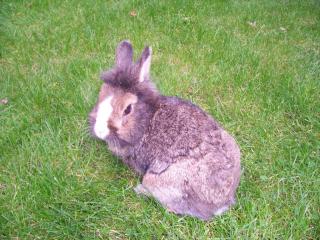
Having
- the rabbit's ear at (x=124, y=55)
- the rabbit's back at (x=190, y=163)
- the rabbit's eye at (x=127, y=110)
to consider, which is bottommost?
the rabbit's back at (x=190, y=163)

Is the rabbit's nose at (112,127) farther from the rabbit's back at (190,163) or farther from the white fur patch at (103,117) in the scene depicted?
the rabbit's back at (190,163)

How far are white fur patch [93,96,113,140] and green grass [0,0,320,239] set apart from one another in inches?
22.3

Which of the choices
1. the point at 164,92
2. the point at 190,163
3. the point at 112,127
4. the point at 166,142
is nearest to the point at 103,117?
the point at 112,127

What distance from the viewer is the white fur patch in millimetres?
2904

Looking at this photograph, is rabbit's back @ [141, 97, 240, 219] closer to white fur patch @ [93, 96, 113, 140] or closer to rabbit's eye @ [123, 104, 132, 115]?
rabbit's eye @ [123, 104, 132, 115]

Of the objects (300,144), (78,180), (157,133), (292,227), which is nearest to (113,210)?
(78,180)

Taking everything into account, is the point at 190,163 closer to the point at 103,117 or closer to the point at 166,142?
the point at 166,142

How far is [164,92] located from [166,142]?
1335 millimetres

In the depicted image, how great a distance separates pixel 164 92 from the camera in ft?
14.2

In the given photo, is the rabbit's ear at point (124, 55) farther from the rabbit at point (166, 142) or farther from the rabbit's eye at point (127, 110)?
the rabbit's eye at point (127, 110)

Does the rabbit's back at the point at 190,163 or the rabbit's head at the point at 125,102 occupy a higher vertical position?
the rabbit's head at the point at 125,102

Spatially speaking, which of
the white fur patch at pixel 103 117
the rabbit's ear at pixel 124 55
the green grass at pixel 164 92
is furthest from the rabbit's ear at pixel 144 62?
the green grass at pixel 164 92

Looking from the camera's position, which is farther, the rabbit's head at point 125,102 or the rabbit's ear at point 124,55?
the rabbit's ear at point 124,55

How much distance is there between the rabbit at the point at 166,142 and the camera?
9.59 feet
